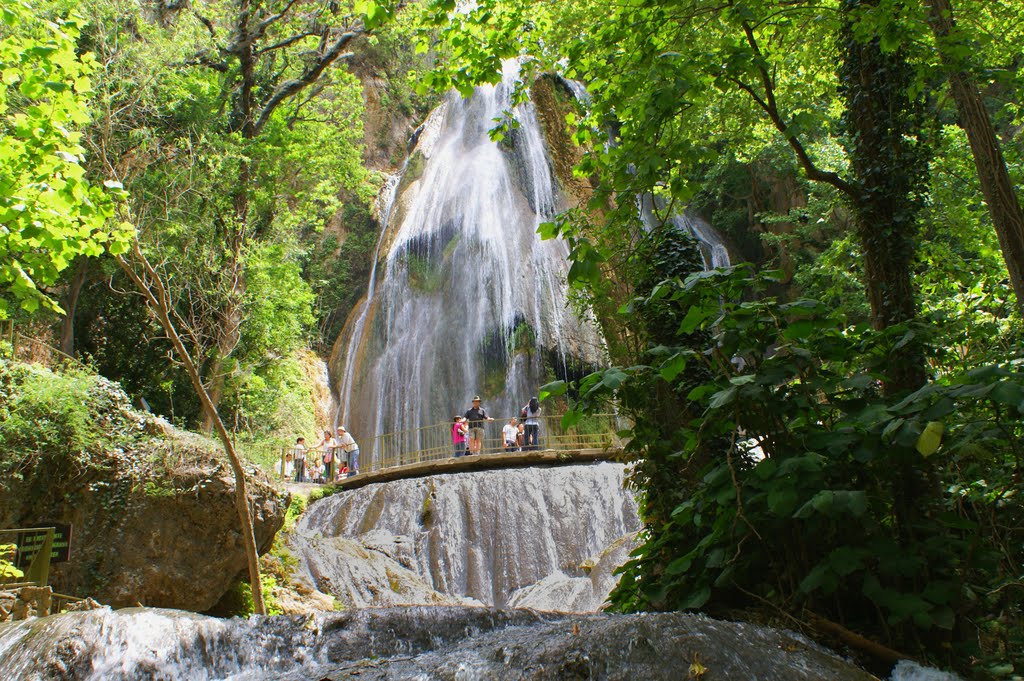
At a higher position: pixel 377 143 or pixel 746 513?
pixel 377 143

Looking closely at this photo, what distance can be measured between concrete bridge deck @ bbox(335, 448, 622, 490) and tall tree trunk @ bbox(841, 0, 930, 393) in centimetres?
962

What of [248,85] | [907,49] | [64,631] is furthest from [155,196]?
[907,49]

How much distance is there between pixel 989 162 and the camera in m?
4.57

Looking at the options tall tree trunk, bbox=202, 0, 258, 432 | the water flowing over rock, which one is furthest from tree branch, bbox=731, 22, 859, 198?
tall tree trunk, bbox=202, 0, 258, 432

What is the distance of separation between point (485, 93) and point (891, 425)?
80.7 feet

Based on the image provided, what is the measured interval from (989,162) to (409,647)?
5003 millimetres

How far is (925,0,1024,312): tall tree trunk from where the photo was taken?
14.3ft

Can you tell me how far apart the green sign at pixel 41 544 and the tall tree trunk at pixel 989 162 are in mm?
8413

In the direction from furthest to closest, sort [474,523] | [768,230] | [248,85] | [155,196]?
[768,230] < [248,85] < [155,196] < [474,523]

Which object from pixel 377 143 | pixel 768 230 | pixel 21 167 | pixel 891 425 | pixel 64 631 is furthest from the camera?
pixel 377 143

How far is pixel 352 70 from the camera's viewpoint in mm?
30984

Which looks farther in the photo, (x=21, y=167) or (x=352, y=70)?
(x=352, y=70)

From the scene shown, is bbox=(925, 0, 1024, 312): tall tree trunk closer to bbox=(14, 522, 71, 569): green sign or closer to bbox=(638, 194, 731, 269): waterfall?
bbox=(14, 522, 71, 569): green sign

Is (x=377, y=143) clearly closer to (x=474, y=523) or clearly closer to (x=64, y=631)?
(x=474, y=523)
